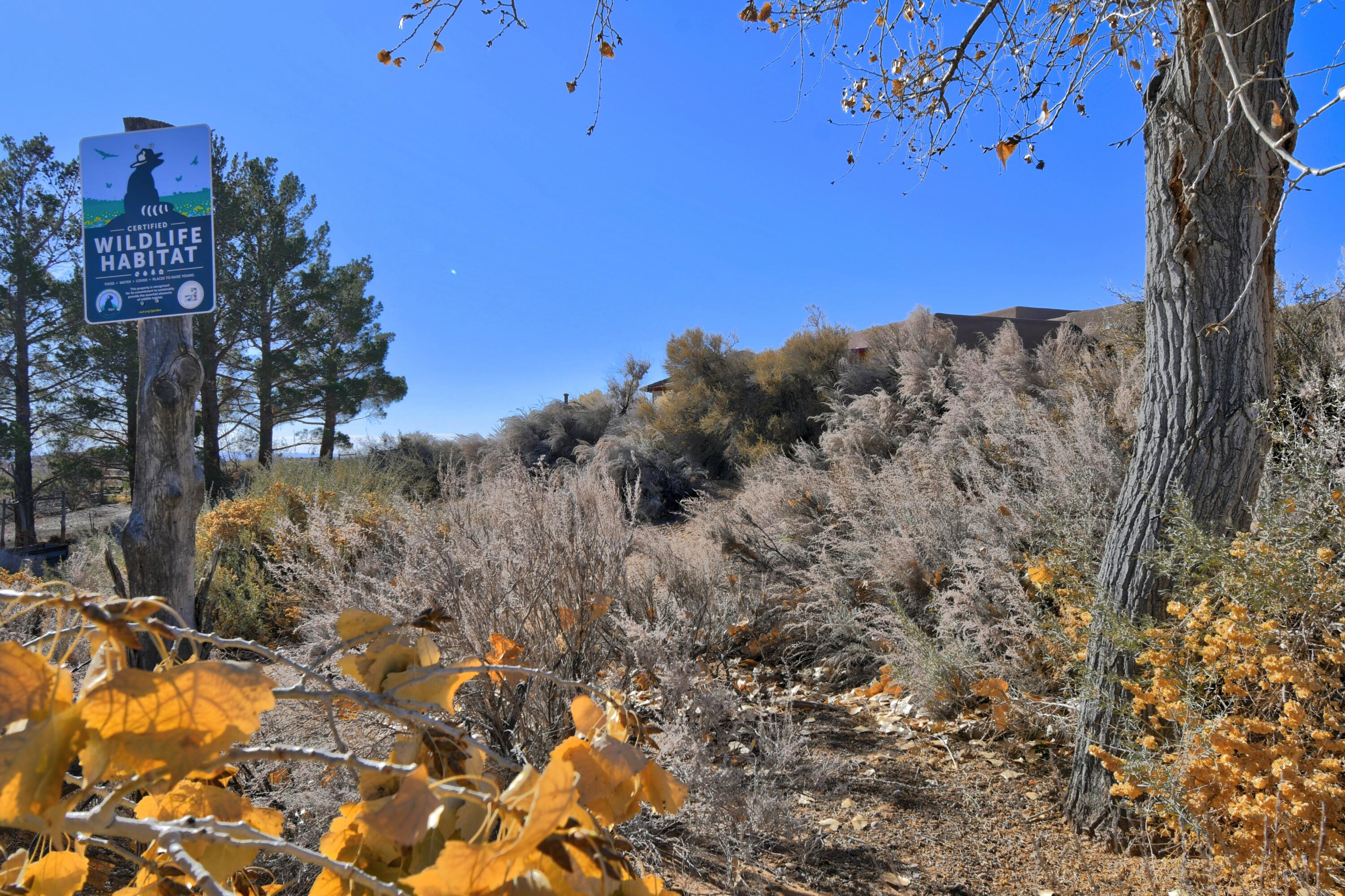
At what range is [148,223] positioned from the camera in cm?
285

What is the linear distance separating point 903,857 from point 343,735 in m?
2.18

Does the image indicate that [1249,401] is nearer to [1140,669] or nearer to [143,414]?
[1140,669]

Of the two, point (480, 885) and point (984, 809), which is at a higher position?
point (480, 885)

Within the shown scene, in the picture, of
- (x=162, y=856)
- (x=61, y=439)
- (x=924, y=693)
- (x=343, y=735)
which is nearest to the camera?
(x=162, y=856)

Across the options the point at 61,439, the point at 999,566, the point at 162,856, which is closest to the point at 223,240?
the point at 61,439

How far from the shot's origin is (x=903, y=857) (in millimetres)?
2477

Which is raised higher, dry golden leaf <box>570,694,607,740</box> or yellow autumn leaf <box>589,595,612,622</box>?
dry golden leaf <box>570,694,607,740</box>

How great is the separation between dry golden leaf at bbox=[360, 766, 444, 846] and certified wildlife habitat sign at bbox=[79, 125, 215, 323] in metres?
2.88

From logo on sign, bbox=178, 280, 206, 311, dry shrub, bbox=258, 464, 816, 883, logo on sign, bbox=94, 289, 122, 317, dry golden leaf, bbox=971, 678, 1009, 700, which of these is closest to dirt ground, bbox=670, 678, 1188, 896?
dry shrub, bbox=258, 464, 816, 883

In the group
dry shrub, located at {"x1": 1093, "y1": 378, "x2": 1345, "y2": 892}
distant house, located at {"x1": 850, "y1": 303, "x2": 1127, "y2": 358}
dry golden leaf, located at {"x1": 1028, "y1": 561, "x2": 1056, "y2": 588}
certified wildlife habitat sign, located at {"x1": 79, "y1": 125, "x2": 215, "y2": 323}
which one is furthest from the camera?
distant house, located at {"x1": 850, "y1": 303, "x2": 1127, "y2": 358}

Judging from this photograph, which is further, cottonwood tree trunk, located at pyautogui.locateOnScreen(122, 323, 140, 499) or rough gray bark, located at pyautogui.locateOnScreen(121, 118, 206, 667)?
cottonwood tree trunk, located at pyautogui.locateOnScreen(122, 323, 140, 499)

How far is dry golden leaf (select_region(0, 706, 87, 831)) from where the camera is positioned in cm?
45

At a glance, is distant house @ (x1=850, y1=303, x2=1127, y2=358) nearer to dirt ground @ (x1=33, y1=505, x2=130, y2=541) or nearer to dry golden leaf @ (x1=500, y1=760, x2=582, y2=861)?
dry golden leaf @ (x1=500, y1=760, x2=582, y2=861)

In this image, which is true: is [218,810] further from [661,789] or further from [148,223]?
[148,223]
